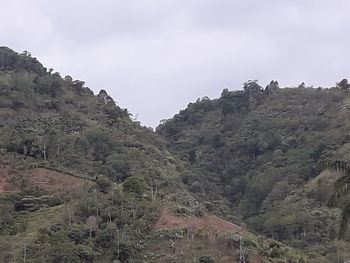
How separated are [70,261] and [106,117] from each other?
3980 centimetres

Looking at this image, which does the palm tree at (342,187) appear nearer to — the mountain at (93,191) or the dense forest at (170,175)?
the dense forest at (170,175)

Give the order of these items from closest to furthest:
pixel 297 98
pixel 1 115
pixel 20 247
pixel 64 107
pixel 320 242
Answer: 1. pixel 20 247
2. pixel 320 242
3. pixel 1 115
4. pixel 64 107
5. pixel 297 98

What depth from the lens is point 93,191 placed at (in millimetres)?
40344

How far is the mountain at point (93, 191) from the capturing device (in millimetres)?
32906

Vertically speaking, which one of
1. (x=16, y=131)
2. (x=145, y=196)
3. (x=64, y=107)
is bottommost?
(x=145, y=196)

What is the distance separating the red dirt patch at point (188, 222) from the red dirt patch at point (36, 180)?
9.60 m

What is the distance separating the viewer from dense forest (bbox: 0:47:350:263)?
33656 millimetres

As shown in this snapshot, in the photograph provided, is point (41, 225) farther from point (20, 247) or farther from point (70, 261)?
point (70, 261)

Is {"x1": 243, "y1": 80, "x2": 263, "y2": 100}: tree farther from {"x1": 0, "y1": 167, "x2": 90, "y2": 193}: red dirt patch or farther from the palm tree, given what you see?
the palm tree

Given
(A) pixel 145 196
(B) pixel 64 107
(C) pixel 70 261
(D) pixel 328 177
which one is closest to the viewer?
(C) pixel 70 261

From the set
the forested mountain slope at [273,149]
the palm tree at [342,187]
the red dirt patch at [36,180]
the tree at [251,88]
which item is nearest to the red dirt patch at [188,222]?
the red dirt patch at [36,180]

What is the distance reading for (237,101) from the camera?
273 ft

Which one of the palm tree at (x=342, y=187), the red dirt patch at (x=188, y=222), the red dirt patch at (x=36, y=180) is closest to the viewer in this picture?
the palm tree at (x=342, y=187)

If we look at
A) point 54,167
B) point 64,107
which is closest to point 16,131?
point 54,167
